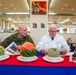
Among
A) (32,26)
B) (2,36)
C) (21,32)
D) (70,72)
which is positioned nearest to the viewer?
(70,72)

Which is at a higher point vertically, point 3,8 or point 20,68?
point 3,8

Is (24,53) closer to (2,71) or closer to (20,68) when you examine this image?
(20,68)

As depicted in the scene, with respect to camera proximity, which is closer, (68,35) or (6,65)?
(6,65)

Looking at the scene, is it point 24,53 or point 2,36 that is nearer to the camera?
point 24,53

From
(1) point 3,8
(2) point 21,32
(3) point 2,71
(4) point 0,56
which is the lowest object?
(3) point 2,71

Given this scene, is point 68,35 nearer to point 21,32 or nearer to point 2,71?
point 21,32

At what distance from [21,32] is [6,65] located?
1456 millimetres

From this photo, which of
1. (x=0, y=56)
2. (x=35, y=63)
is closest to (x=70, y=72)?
(x=35, y=63)

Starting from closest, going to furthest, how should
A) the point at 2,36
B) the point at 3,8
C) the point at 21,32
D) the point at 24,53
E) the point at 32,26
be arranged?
the point at 24,53
the point at 21,32
the point at 32,26
the point at 2,36
the point at 3,8

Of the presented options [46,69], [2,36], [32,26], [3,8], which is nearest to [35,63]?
[46,69]

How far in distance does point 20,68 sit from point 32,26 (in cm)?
355

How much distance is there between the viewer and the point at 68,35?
521 cm

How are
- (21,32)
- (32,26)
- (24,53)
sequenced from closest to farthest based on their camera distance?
1. (24,53)
2. (21,32)
3. (32,26)

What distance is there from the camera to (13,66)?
1.21 metres
